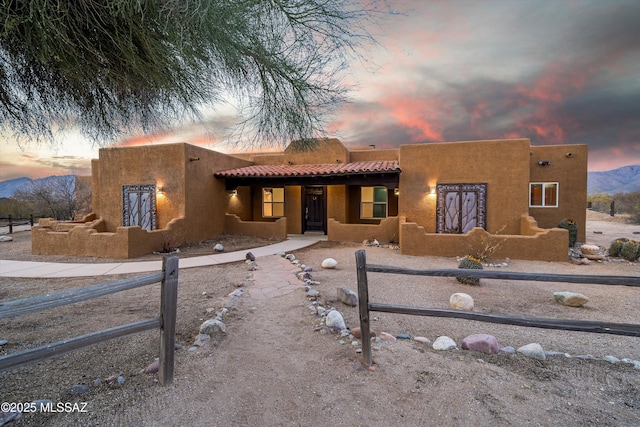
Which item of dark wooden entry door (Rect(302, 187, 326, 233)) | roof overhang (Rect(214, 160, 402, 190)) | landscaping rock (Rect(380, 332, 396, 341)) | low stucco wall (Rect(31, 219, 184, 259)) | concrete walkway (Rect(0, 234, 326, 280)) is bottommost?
concrete walkway (Rect(0, 234, 326, 280))

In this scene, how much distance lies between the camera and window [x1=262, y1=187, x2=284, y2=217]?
613 inches

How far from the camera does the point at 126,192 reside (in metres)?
11.9

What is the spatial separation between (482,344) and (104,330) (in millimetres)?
3799

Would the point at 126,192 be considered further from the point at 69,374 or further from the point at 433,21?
the point at 433,21

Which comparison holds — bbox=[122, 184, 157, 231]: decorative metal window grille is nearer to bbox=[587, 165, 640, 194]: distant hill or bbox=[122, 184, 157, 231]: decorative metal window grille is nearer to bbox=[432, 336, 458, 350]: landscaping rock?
bbox=[432, 336, 458, 350]: landscaping rock

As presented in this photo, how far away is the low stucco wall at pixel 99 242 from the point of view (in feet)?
29.3

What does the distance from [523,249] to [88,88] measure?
11483 mm

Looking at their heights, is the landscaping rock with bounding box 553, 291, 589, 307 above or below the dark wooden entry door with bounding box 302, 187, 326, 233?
below

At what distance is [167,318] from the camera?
2557 mm

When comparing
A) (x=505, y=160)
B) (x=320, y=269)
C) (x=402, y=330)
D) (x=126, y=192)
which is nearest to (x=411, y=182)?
(x=505, y=160)

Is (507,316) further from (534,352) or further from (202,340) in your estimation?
(202,340)

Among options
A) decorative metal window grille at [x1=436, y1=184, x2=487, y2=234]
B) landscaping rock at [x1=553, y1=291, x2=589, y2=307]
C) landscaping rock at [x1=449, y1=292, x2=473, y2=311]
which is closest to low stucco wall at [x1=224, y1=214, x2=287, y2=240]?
decorative metal window grille at [x1=436, y1=184, x2=487, y2=234]

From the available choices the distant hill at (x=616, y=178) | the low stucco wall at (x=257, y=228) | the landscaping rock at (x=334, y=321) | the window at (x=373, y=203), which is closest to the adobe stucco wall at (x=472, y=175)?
the window at (x=373, y=203)

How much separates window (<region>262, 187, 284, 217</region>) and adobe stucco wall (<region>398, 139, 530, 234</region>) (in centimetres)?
673
